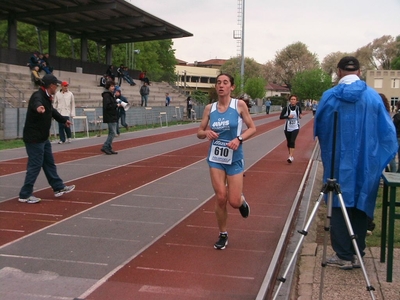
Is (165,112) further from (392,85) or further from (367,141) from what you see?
(392,85)

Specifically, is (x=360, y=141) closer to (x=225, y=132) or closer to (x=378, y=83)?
(x=225, y=132)

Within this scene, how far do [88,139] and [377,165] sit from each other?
55.4 feet

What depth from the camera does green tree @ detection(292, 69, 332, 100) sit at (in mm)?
101875

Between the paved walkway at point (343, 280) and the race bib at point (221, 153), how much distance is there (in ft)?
4.53

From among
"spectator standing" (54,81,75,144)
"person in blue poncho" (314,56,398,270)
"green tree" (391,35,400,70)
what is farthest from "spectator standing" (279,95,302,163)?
"green tree" (391,35,400,70)

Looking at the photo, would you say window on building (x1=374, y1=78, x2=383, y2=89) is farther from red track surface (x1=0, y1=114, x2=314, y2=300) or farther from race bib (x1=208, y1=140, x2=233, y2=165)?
race bib (x1=208, y1=140, x2=233, y2=165)

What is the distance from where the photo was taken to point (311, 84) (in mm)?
101875

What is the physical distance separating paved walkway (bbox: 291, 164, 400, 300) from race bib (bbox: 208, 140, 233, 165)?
138 cm

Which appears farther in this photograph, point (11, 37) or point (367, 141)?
point (11, 37)

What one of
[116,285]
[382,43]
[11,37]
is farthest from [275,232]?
[382,43]

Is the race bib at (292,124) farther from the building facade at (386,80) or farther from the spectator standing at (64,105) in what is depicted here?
the building facade at (386,80)

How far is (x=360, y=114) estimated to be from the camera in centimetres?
554

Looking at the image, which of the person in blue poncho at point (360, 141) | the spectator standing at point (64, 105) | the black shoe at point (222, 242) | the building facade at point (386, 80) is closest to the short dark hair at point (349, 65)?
the person in blue poncho at point (360, 141)

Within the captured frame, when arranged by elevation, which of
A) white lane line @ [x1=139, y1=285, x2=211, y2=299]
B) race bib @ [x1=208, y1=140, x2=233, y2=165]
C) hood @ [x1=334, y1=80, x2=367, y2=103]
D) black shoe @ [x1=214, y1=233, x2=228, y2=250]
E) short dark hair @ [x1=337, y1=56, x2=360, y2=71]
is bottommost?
white lane line @ [x1=139, y1=285, x2=211, y2=299]
